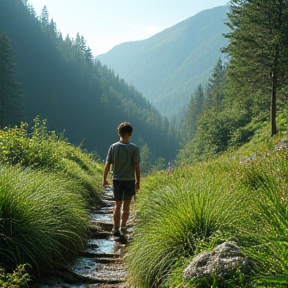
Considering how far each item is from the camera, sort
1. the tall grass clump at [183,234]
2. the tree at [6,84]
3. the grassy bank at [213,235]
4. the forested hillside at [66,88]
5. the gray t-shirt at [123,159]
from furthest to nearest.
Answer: the forested hillside at [66,88] < the tree at [6,84] < the gray t-shirt at [123,159] < the tall grass clump at [183,234] < the grassy bank at [213,235]

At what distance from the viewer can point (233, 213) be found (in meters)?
4.34

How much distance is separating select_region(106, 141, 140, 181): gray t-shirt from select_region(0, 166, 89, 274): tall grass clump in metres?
1.51

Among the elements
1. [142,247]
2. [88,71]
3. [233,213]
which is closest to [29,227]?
[142,247]

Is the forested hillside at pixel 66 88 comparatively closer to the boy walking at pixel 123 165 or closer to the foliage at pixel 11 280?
the boy walking at pixel 123 165

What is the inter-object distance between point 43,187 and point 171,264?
2809 mm

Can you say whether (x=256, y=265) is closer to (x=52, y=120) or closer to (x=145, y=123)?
(x=52, y=120)

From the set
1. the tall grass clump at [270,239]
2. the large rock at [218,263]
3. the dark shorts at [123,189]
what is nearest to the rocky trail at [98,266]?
the dark shorts at [123,189]

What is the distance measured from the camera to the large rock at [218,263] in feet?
10.5

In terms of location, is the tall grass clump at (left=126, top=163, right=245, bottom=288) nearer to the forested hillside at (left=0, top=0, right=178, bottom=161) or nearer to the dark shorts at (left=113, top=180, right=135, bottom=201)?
the dark shorts at (left=113, top=180, right=135, bottom=201)

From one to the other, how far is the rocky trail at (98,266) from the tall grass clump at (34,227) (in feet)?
0.64

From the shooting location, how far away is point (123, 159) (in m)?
7.04

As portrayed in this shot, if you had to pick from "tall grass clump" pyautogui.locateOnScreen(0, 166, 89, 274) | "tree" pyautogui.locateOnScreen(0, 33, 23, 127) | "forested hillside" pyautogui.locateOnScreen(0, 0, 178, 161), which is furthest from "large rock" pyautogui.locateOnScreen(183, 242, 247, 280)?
"forested hillside" pyautogui.locateOnScreen(0, 0, 178, 161)

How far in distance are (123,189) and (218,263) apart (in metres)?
4.03

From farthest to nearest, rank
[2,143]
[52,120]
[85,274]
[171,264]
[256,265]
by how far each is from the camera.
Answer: [52,120] → [2,143] → [85,274] → [171,264] → [256,265]
